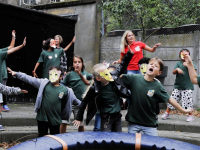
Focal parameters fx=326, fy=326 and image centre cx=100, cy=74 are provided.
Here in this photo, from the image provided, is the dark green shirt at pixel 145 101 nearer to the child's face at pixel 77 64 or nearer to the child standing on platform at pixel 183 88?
the child's face at pixel 77 64

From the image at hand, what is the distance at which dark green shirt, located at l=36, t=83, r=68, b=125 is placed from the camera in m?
4.91

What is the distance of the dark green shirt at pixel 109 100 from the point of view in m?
4.55

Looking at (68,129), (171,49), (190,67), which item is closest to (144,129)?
(190,67)

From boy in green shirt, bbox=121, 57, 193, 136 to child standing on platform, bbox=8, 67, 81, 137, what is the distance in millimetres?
1140

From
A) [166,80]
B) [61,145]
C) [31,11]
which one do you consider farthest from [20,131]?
[166,80]

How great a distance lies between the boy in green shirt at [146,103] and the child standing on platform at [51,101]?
1.14m

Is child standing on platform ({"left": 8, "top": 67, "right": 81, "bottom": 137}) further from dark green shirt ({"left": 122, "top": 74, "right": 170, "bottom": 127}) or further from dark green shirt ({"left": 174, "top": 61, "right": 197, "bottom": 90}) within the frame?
dark green shirt ({"left": 174, "top": 61, "right": 197, "bottom": 90})

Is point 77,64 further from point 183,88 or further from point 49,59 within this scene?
point 183,88

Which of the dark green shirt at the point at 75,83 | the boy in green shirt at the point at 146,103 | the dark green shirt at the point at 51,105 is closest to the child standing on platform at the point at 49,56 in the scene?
the dark green shirt at the point at 75,83

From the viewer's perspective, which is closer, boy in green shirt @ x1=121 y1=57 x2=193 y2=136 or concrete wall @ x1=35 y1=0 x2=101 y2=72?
boy in green shirt @ x1=121 y1=57 x2=193 y2=136

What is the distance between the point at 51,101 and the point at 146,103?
1470 millimetres

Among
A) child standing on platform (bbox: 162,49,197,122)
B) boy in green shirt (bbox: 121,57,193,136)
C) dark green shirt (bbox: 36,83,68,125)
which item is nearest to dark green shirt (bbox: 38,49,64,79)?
dark green shirt (bbox: 36,83,68,125)

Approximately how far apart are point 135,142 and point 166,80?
241 inches

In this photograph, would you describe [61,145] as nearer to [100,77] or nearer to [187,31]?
[100,77]
